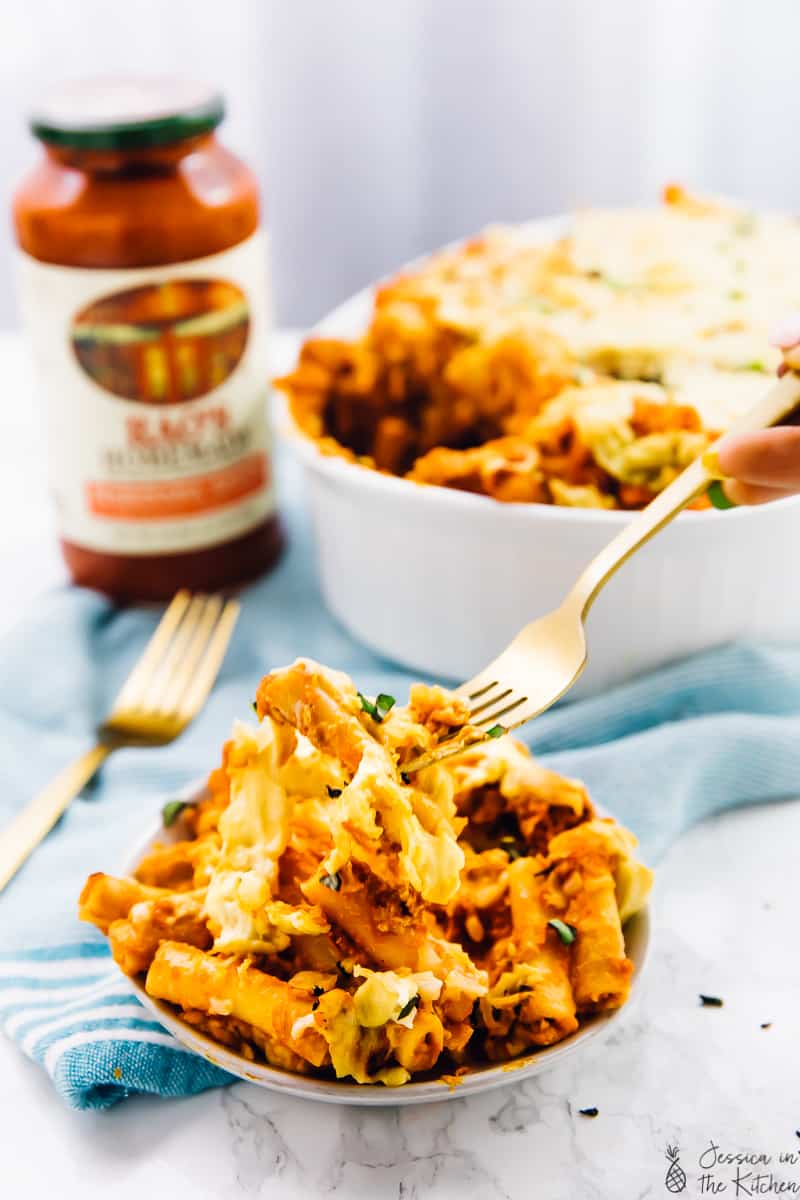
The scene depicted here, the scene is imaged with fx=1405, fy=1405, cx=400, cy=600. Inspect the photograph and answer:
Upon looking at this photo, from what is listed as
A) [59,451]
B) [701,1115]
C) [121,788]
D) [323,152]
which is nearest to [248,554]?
[59,451]

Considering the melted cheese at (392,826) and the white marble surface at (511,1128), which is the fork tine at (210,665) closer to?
the white marble surface at (511,1128)

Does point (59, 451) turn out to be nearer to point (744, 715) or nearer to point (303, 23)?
point (744, 715)

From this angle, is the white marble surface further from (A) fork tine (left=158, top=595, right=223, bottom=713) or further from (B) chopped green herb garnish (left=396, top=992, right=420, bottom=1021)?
(A) fork tine (left=158, top=595, right=223, bottom=713)

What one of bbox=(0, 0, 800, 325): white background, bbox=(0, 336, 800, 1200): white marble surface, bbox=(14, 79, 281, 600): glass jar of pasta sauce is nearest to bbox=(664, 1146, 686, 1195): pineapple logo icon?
bbox=(0, 336, 800, 1200): white marble surface

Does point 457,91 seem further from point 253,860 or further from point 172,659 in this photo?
point 253,860

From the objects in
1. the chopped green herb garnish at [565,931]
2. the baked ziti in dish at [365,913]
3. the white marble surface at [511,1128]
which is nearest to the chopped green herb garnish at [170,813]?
the baked ziti in dish at [365,913]

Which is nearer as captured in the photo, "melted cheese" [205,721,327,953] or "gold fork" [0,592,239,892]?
"melted cheese" [205,721,327,953]
